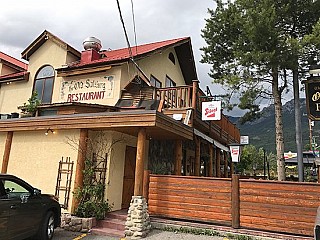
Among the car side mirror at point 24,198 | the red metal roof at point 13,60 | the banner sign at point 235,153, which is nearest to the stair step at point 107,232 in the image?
the car side mirror at point 24,198

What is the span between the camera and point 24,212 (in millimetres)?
5355

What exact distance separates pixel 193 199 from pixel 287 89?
A: 25.9 feet

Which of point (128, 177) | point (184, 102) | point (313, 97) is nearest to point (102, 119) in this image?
point (128, 177)

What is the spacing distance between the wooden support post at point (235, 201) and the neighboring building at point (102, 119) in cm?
232

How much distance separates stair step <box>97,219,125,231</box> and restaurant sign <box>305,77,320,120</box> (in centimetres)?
561

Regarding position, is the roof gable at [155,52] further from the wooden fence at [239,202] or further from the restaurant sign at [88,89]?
the wooden fence at [239,202]

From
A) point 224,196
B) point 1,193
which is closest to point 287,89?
point 224,196

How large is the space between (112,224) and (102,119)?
9.42 ft

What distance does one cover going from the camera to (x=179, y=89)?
10.3 m

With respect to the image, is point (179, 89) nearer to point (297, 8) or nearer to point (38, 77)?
point (297, 8)

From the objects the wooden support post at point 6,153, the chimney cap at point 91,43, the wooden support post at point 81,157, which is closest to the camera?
the wooden support post at point 81,157

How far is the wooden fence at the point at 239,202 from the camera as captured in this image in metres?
6.04

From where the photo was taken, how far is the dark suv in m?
4.98

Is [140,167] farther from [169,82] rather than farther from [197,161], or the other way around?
[169,82]
